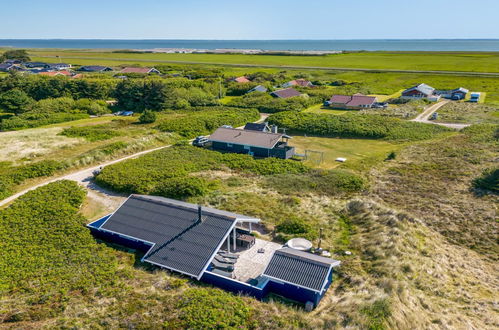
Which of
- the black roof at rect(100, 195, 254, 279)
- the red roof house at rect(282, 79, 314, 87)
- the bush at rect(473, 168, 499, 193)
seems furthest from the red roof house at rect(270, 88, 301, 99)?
the black roof at rect(100, 195, 254, 279)

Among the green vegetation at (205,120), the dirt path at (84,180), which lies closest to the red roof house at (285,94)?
the green vegetation at (205,120)

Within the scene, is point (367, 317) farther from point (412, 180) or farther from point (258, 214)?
point (412, 180)

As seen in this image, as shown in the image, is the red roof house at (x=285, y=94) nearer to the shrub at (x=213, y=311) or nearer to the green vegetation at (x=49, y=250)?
the green vegetation at (x=49, y=250)

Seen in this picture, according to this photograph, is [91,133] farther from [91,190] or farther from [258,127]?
[258,127]

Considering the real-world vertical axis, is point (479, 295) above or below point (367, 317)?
below

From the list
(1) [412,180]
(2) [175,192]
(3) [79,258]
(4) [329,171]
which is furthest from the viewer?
(4) [329,171]

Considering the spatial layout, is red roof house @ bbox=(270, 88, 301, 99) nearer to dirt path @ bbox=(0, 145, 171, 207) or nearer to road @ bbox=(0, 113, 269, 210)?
dirt path @ bbox=(0, 145, 171, 207)

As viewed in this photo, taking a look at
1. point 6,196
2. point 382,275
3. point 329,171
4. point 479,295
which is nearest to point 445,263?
point 479,295
